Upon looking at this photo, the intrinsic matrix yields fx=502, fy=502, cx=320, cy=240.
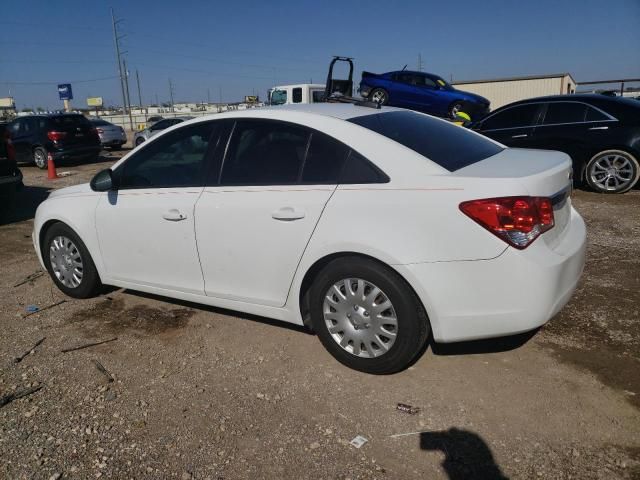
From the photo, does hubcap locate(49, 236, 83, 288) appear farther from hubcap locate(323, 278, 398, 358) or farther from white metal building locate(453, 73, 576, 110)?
white metal building locate(453, 73, 576, 110)

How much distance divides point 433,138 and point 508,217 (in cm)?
96

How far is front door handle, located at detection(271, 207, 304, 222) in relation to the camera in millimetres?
3070

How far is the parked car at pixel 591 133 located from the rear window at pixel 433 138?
5.04m

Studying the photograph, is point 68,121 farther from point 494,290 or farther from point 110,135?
point 494,290

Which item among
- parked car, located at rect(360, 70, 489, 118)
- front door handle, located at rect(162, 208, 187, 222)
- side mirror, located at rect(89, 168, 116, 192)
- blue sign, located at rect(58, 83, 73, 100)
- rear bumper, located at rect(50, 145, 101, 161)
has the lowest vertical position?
rear bumper, located at rect(50, 145, 101, 161)

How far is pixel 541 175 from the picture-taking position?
8.96ft

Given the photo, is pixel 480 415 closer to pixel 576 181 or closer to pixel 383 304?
pixel 383 304

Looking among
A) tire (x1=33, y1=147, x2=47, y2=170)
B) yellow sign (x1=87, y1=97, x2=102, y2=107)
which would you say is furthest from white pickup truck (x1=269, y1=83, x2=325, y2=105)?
yellow sign (x1=87, y1=97, x2=102, y2=107)

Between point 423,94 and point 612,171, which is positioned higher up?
point 423,94

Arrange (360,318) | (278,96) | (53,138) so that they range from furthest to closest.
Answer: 1. (278,96)
2. (53,138)
3. (360,318)

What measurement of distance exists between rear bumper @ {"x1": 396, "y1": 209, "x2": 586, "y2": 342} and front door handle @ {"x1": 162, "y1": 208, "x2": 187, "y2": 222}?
167 cm

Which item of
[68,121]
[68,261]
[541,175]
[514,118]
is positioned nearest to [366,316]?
[541,175]

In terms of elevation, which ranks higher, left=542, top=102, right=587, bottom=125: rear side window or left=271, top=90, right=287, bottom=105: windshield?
left=271, top=90, right=287, bottom=105: windshield

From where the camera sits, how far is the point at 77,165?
16203 millimetres
